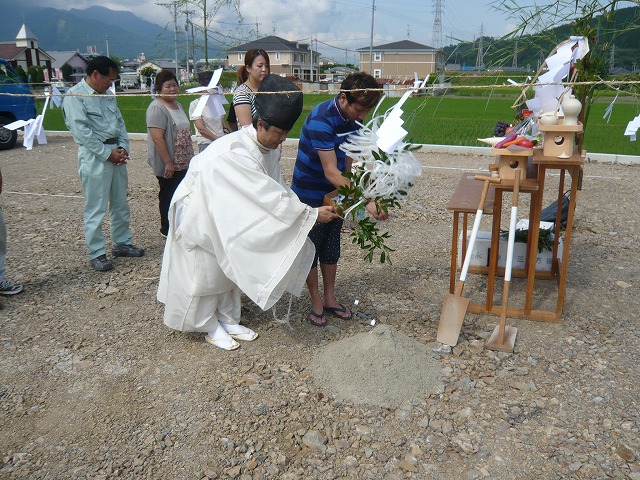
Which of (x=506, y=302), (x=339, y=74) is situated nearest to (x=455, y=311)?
(x=506, y=302)

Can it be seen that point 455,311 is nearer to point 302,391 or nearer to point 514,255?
point 302,391

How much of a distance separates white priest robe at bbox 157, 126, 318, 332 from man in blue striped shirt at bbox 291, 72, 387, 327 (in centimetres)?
27

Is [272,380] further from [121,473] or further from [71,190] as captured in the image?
[71,190]

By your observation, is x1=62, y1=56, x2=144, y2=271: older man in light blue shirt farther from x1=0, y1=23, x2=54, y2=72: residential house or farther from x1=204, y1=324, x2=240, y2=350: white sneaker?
x1=0, y1=23, x2=54, y2=72: residential house

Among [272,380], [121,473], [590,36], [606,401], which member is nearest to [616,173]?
[590,36]

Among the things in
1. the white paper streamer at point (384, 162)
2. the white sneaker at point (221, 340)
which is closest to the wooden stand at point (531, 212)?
the white paper streamer at point (384, 162)

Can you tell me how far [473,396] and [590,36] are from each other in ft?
9.08

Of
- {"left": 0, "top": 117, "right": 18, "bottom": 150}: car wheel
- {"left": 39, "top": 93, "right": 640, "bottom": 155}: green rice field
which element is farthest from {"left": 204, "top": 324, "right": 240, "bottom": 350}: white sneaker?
{"left": 0, "top": 117, "right": 18, "bottom": 150}: car wheel

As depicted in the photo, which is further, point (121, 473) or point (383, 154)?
point (383, 154)

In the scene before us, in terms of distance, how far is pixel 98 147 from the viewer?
4.75 meters

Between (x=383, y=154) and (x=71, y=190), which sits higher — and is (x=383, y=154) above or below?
above

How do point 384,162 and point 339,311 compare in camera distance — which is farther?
point 339,311

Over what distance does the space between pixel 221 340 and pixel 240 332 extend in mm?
153

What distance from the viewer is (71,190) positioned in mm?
8523
